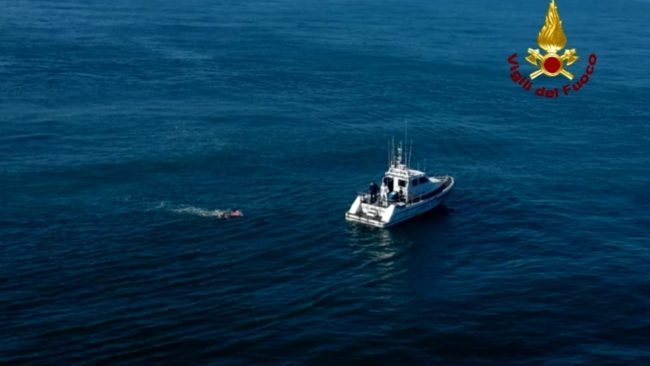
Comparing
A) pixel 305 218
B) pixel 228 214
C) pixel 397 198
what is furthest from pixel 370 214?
pixel 228 214

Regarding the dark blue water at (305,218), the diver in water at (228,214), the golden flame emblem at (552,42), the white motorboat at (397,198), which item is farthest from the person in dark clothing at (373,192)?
the golden flame emblem at (552,42)

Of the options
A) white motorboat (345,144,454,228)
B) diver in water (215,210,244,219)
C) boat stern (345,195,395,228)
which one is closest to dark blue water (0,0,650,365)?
diver in water (215,210,244,219)

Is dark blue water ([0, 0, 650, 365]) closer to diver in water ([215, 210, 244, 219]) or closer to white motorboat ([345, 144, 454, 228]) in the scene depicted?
diver in water ([215, 210, 244, 219])

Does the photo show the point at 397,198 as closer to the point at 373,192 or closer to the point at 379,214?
the point at 373,192

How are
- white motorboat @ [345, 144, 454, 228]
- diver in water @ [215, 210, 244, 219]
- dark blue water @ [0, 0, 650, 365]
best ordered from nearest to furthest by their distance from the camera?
1. dark blue water @ [0, 0, 650, 365]
2. diver in water @ [215, 210, 244, 219]
3. white motorboat @ [345, 144, 454, 228]

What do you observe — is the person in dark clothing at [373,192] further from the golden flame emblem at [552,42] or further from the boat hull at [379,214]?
the golden flame emblem at [552,42]

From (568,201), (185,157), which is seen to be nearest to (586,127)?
(568,201)

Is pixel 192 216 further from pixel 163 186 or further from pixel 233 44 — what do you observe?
pixel 233 44
